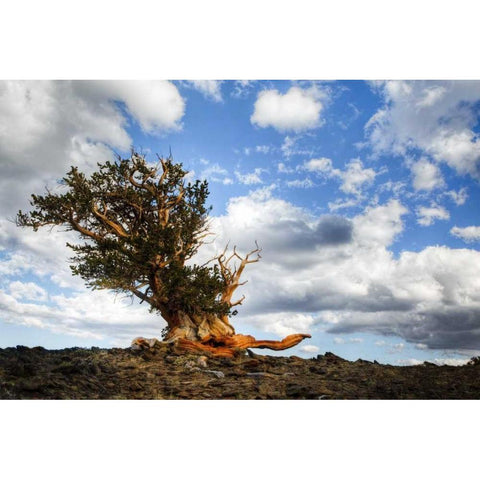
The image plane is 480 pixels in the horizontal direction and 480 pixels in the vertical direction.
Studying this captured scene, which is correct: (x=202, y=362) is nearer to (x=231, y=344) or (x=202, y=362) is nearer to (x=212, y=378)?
(x=212, y=378)

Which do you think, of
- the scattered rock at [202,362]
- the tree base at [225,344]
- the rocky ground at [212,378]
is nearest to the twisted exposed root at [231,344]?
the tree base at [225,344]

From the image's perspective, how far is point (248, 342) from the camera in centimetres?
1655

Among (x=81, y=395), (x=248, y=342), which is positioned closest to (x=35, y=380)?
(x=81, y=395)

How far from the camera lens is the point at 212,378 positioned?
458 inches

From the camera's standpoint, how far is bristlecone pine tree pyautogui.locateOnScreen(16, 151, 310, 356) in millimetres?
15445

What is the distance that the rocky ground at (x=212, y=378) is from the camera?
9.70m

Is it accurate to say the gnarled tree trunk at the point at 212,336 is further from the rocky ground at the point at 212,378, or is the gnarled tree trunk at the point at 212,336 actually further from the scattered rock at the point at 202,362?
the scattered rock at the point at 202,362

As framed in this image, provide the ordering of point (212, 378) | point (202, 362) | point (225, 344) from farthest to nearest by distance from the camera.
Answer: point (225, 344), point (202, 362), point (212, 378)

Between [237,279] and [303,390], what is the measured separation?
7944 mm

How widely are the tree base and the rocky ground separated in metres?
0.55

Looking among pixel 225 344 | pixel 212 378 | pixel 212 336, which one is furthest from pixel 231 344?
pixel 212 378

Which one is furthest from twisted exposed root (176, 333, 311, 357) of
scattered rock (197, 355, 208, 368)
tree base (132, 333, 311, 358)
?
scattered rock (197, 355, 208, 368)

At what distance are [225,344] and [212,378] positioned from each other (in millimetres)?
4524

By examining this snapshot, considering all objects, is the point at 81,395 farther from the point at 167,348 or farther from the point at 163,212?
the point at 163,212
